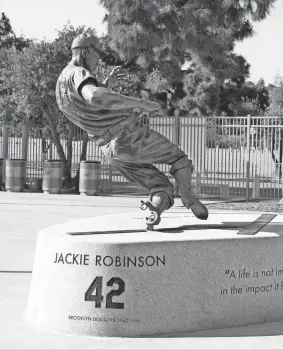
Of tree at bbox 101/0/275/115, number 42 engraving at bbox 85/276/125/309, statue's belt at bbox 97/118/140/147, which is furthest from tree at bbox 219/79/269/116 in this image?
number 42 engraving at bbox 85/276/125/309

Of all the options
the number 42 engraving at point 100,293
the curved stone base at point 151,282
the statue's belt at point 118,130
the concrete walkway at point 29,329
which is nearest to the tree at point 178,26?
the concrete walkway at point 29,329

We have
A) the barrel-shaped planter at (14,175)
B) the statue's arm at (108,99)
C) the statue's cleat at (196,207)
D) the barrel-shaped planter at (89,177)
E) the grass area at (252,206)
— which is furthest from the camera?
the barrel-shaped planter at (14,175)

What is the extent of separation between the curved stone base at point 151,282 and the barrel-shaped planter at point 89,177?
1336cm

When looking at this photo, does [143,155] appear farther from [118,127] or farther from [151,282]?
[151,282]

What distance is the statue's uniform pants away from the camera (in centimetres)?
625

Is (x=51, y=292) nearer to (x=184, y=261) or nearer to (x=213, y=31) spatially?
(x=184, y=261)

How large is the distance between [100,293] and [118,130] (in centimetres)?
150

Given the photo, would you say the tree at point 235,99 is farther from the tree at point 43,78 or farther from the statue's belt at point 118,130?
the statue's belt at point 118,130

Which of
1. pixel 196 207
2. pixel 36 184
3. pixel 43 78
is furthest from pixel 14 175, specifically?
pixel 196 207

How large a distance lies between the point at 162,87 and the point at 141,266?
19.9 metres

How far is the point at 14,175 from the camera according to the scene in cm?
2017

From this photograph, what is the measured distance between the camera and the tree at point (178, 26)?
20.5m

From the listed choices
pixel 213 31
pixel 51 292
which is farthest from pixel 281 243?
pixel 213 31

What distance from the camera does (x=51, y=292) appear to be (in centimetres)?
553
